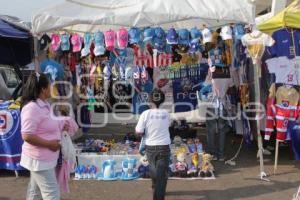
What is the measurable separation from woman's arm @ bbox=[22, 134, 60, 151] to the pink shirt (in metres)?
0.04

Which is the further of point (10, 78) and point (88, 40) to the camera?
point (10, 78)

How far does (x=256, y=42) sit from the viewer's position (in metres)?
7.28

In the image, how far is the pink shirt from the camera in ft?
14.2

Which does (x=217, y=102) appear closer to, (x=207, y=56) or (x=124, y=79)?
(x=207, y=56)

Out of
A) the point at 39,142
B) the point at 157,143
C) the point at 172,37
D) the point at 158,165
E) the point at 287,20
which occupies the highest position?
the point at 287,20

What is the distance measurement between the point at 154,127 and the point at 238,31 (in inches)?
111

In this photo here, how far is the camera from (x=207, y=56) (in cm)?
877

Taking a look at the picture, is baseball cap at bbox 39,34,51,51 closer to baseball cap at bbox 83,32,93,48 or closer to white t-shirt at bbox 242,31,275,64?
baseball cap at bbox 83,32,93,48

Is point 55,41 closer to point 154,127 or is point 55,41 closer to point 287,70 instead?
point 154,127

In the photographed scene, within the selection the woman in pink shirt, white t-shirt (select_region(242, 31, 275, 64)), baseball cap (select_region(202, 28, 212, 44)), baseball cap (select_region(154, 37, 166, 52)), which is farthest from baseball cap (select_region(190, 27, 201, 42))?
the woman in pink shirt

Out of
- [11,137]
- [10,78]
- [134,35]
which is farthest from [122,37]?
[10,78]

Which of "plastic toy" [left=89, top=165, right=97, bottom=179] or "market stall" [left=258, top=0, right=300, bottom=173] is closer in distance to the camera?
"plastic toy" [left=89, top=165, right=97, bottom=179]

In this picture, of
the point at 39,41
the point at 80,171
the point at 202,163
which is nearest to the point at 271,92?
the point at 202,163

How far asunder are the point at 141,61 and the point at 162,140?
3.41m
